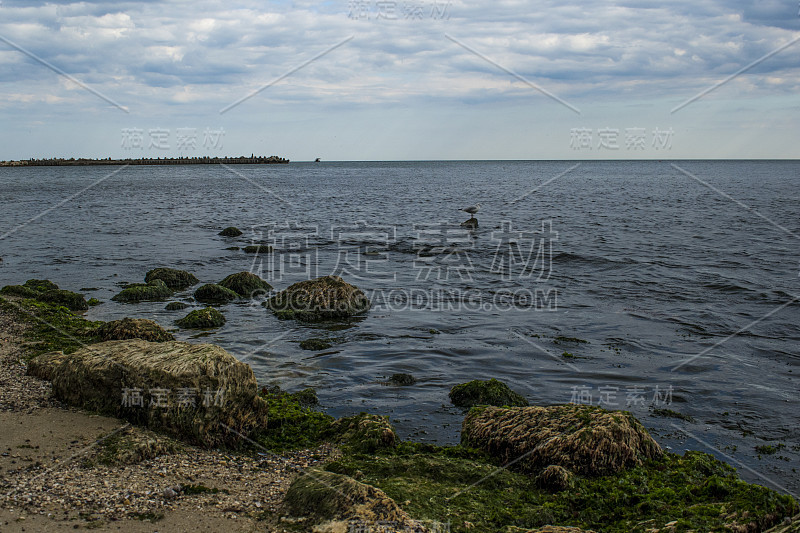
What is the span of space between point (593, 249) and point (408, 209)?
21.6m

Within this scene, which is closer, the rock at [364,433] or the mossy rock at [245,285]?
the rock at [364,433]

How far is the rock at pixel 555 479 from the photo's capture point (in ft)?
18.9

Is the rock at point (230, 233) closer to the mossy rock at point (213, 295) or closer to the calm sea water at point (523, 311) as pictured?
the calm sea water at point (523, 311)

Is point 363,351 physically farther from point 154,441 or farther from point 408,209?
point 408,209

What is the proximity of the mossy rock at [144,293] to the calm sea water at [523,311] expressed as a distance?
18.5 inches

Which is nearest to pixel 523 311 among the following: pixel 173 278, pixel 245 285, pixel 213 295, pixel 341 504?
pixel 245 285

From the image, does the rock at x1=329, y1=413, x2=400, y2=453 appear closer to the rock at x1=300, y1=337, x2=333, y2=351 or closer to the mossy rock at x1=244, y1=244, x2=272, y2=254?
the rock at x1=300, y1=337, x2=333, y2=351

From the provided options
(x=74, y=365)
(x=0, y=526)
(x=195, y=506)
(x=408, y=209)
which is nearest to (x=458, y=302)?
(x=74, y=365)

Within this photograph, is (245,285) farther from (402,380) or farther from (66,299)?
(402,380)

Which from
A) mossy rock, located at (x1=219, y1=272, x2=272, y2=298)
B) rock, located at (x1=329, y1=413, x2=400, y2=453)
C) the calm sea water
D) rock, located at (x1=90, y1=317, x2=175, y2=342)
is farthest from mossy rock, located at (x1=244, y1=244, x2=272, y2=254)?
rock, located at (x1=329, y1=413, x2=400, y2=453)

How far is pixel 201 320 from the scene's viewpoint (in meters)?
12.0

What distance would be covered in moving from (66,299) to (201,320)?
12.9 feet

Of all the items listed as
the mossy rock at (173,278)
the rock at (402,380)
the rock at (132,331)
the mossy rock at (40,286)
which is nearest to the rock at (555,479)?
the rock at (402,380)

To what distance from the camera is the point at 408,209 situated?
43.2 metres
